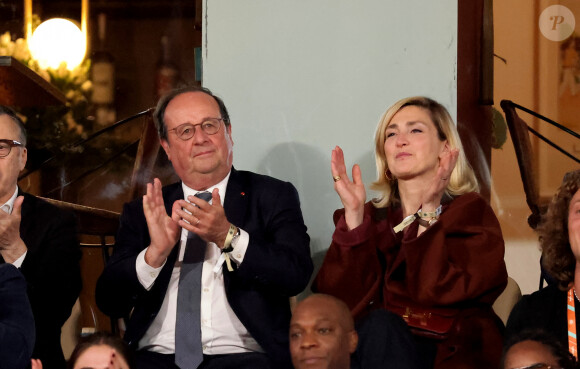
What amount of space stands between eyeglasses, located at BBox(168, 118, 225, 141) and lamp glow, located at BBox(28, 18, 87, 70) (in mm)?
1138

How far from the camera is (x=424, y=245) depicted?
228 centimetres

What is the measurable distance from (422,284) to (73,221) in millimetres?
969

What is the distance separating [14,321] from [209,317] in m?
0.52

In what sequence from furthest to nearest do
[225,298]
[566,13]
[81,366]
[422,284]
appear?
[566,13] < [225,298] < [422,284] < [81,366]

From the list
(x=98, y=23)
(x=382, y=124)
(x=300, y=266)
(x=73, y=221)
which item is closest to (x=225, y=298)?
(x=300, y=266)

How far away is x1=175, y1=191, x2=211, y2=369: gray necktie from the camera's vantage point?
232cm

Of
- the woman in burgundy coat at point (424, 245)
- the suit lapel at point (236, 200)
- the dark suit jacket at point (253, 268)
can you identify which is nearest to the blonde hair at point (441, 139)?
the woman in burgundy coat at point (424, 245)

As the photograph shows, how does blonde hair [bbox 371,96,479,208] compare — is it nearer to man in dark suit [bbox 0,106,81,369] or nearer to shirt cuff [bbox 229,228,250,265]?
shirt cuff [bbox 229,228,250,265]

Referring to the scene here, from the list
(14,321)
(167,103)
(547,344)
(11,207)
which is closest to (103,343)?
(14,321)

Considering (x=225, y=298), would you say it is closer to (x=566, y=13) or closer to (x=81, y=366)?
(x=81, y=366)

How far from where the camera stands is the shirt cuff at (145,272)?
92.7 inches

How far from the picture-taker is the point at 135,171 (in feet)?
11.1

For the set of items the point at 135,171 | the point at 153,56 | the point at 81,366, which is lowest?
the point at 81,366

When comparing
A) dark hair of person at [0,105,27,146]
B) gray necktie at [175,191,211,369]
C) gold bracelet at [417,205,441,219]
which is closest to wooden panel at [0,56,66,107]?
dark hair of person at [0,105,27,146]
